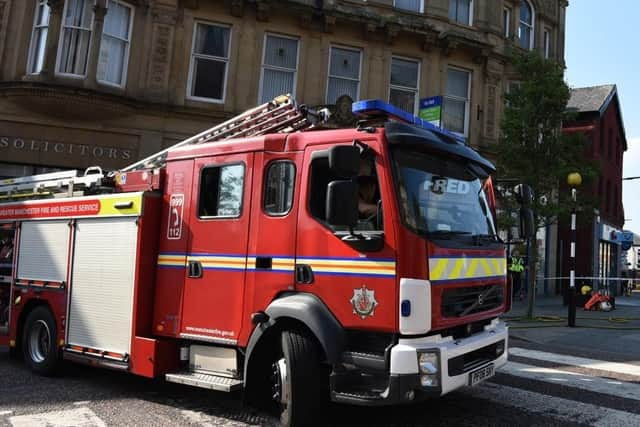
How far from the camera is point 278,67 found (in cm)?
1700

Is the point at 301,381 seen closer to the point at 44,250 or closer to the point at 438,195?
the point at 438,195

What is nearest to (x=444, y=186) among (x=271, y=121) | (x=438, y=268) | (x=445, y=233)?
(x=445, y=233)

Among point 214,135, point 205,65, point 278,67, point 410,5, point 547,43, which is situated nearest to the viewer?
point 214,135

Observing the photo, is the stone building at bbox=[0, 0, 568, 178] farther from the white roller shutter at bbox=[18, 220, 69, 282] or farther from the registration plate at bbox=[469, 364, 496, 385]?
the registration plate at bbox=[469, 364, 496, 385]

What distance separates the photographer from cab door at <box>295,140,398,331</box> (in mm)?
4398

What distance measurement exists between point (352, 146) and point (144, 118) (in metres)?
12.5

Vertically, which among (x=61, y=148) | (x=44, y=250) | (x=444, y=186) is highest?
(x=61, y=148)

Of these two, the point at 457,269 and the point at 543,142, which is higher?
the point at 543,142

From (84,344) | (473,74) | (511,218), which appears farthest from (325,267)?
(473,74)

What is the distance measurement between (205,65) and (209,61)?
0.18 meters

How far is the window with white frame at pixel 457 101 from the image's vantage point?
19.2 meters

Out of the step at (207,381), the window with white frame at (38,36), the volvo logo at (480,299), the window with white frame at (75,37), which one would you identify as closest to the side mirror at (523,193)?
the volvo logo at (480,299)

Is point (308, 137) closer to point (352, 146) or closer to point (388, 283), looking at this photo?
point (352, 146)

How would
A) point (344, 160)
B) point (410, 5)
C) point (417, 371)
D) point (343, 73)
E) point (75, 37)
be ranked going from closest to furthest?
1. point (417, 371)
2. point (344, 160)
3. point (75, 37)
4. point (343, 73)
5. point (410, 5)
